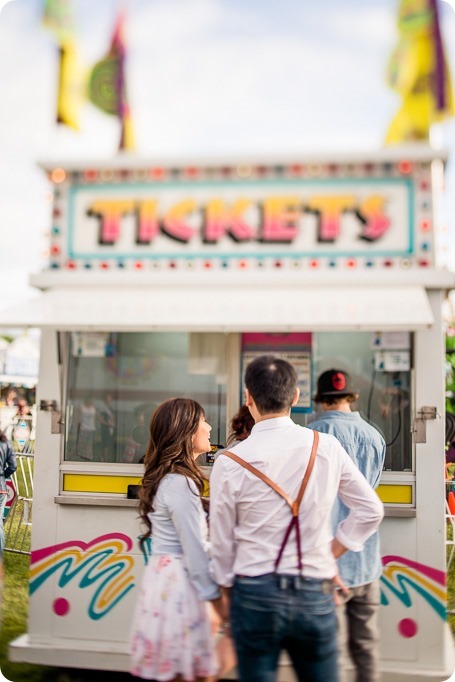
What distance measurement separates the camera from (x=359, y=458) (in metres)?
4.00

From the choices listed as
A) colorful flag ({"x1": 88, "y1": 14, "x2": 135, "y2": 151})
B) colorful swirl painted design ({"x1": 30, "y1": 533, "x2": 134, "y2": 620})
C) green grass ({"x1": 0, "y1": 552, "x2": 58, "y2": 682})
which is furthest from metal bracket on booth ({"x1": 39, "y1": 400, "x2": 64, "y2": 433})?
colorful flag ({"x1": 88, "y1": 14, "x2": 135, "y2": 151})

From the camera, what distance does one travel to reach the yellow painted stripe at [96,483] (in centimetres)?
459

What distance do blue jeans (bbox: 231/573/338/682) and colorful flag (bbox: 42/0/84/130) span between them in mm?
3348

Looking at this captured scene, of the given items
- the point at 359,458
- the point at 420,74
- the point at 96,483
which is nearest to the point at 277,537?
the point at 359,458

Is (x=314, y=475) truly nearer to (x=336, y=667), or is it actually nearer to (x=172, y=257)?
(x=336, y=667)

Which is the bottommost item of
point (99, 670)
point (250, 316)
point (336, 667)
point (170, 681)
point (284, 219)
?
point (99, 670)

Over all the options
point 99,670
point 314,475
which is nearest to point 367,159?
point 314,475

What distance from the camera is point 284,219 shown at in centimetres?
437

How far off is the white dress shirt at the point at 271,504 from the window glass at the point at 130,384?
2112 millimetres

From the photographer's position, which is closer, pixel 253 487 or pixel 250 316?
pixel 253 487

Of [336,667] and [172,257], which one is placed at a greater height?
[172,257]

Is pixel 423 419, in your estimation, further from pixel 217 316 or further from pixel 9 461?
pixel 9 461

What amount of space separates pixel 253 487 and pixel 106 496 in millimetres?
2182

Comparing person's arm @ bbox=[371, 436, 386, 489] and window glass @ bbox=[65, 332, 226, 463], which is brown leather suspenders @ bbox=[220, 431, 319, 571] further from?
window glass @ bbox=[65, 332, 226, 463]
